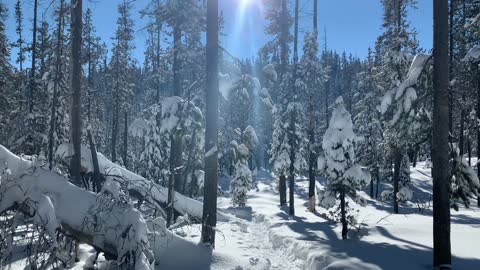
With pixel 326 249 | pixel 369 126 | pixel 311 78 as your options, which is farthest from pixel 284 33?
pixel 369 126

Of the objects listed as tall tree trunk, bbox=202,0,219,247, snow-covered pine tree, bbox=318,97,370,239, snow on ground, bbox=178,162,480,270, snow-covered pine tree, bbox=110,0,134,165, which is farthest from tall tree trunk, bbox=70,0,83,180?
snow-covered pine tree, bbox=110,0,134,165

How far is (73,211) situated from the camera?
7.68 meters

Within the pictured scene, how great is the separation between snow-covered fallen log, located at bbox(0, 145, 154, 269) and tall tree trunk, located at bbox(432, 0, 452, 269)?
624cm

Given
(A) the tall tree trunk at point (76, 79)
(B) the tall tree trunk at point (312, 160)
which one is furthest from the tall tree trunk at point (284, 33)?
(A) the tall tree trunk at point (76, 79)

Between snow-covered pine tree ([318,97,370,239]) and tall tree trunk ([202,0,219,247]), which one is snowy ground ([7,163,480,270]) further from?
snow-covered pine tree ([318,97,370,239])

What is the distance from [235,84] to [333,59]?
12078 cm

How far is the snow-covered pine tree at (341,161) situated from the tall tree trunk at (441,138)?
6.28 meters

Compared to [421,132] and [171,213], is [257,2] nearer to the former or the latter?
[171,213]

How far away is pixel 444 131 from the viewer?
28.7 feet

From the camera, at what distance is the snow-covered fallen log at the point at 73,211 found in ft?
23.1

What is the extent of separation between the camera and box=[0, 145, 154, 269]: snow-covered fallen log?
278 inches

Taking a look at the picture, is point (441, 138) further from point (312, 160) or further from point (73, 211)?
point (312, 160)

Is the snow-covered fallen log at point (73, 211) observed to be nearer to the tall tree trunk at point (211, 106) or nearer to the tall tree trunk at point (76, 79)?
the tall tree trunk at point (76, 79)

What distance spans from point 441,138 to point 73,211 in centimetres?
781
